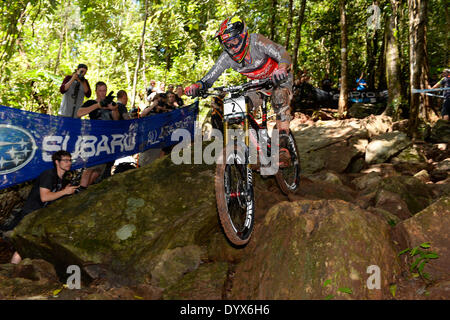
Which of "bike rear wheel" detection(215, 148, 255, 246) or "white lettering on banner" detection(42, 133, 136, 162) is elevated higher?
"white lettering on banner" detection(42, 133, 136, 162)

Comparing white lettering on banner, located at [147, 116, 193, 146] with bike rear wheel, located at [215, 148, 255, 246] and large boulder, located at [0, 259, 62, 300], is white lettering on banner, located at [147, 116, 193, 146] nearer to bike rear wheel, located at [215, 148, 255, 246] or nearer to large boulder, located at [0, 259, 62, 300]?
large boulder, located at [0, 259, 62, 300]

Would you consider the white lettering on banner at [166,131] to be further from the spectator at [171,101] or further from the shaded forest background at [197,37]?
the shaded forest background at [197,37]

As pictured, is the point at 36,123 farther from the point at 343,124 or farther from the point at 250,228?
the point at 343,124

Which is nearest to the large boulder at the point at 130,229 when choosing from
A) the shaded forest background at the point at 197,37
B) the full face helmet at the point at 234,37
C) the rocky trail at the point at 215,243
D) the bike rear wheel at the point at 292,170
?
the rocky trail at the point at 215,243

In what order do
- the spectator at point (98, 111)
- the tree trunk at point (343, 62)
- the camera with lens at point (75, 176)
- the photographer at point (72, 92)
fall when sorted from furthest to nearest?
the tree trunk at point (343, 62) < the photographer at point (72, 92) < the spectator at point (98, 111) < the camera with lens at point (75, 176)

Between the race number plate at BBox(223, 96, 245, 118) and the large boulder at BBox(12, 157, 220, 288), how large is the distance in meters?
1.46

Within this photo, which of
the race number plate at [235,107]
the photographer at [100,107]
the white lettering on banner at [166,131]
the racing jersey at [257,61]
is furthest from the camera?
the white lettering on banner at [166,131]

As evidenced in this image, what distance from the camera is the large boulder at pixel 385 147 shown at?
32.6 ft

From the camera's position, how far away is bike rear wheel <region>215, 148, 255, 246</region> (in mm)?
3693

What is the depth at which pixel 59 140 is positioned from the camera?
5.86 metres

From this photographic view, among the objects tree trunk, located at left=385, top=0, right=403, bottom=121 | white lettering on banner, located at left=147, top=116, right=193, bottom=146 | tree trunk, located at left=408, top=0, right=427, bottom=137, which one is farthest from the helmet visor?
tree trunk, located at left=385, top=0, right=403, bottom=121

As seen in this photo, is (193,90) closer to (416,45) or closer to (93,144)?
(93,144)

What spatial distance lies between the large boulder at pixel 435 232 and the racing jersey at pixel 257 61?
8.18ft
